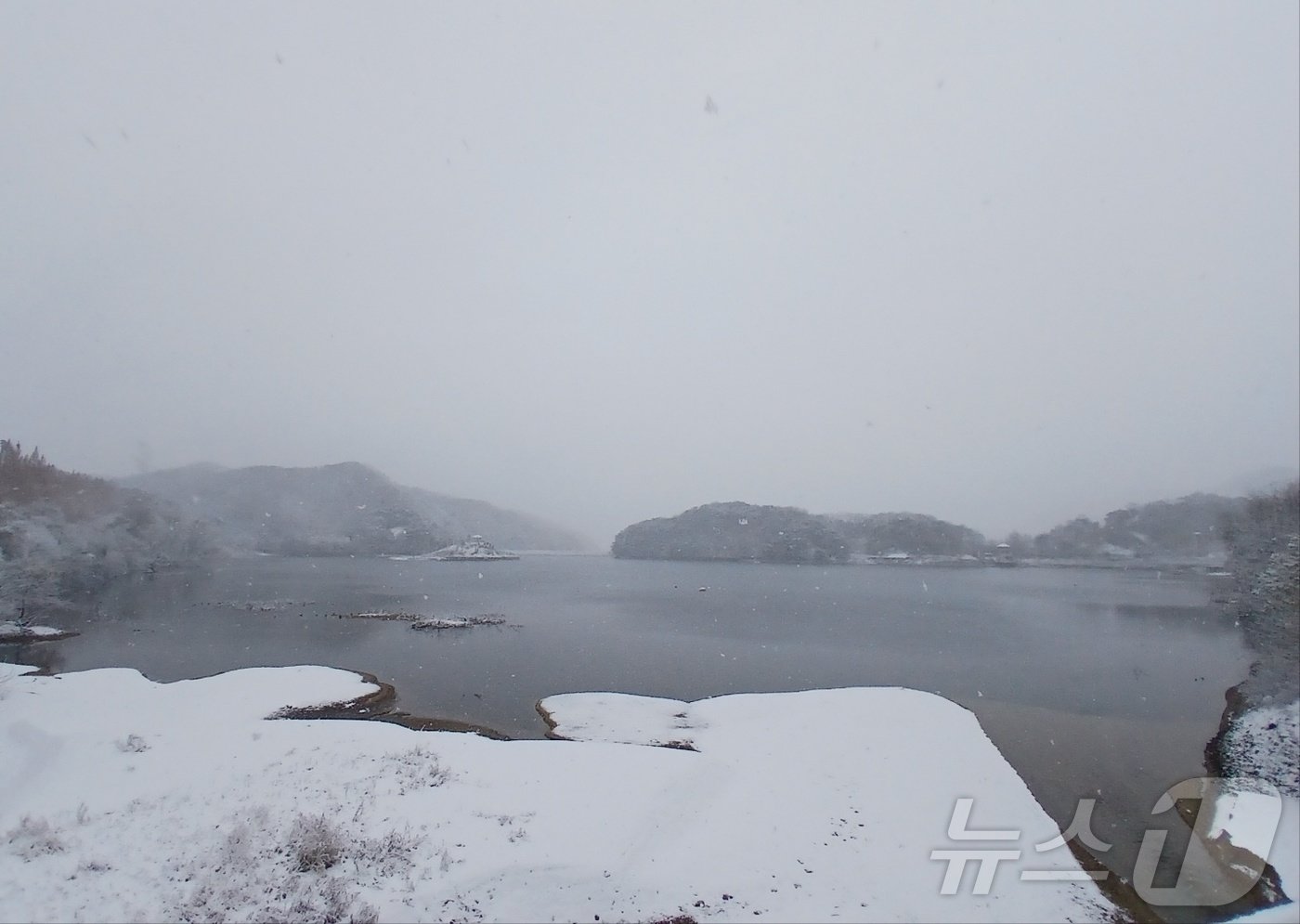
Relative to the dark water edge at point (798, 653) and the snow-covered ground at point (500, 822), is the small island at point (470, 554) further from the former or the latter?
the snow-covered ground at point (500, 822)

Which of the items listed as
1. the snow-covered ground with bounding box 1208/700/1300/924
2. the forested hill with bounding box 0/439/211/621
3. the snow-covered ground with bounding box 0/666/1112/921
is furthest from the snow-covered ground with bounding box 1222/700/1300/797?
the forested hill with bounding box 0/439/211/621

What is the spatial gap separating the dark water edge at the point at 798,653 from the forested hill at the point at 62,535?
431 cm

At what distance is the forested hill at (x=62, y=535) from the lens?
47.2m

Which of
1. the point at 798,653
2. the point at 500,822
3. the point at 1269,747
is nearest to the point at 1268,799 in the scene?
the point at 1269,747

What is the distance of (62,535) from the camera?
61312mm

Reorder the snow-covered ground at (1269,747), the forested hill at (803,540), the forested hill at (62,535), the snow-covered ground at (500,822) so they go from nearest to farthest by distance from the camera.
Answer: the snow-covered ground at (500,822)
the snow-covered ground at (1269,747)
the forested hill at (62,535)
the forested hill at (803,540)

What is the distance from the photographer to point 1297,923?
961 cm

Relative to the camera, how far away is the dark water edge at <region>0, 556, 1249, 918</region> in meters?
21.2

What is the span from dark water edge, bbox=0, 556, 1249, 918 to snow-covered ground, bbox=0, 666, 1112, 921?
7.00ft

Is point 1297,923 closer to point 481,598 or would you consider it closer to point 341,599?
point 481,598

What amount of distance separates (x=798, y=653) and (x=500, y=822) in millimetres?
29893

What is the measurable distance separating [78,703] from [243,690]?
5.05 meters

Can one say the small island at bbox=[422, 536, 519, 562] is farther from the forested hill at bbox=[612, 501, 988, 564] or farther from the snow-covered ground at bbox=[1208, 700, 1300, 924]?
the snow-covered ground at bbox=[1208, 700, 1300, 924]

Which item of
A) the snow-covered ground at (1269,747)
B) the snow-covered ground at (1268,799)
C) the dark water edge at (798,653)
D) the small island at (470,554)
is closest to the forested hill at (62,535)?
the dark water edge at (798,653)
